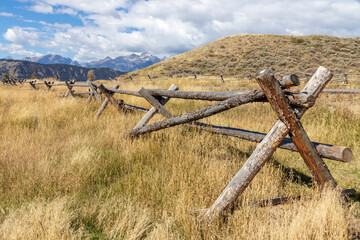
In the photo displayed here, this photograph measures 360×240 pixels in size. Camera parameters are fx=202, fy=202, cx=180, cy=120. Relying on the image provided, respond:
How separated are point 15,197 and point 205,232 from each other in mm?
2227

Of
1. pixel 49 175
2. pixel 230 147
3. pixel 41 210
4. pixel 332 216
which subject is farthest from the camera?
pixel 230 147

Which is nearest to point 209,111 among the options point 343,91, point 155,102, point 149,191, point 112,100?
point 149,191

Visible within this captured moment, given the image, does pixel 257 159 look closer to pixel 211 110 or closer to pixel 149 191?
pixel 211 110

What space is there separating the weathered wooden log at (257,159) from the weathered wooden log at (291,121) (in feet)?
0.29

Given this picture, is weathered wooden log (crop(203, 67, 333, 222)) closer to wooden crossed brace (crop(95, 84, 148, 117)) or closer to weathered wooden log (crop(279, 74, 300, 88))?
weathered wooden log (crop(279, 74, 300, 88))

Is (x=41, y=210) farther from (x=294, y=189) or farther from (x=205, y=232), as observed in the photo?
(x=294, y=189)

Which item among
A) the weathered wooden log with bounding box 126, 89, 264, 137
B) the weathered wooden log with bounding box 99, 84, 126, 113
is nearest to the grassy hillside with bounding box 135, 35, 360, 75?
the weathered wooden log with bounding box 99, 84, 126, 113

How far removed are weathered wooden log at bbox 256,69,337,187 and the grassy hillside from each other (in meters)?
33.4

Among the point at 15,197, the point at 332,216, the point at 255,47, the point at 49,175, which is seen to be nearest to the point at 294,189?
the point at 332,216

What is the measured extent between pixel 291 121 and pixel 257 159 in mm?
482

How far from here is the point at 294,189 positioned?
2.78m

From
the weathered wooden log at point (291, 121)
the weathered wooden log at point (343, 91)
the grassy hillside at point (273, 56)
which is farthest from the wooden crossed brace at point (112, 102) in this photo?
the grassy hillside at point (273, 56)

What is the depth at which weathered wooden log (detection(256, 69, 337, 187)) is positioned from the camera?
1.78 m

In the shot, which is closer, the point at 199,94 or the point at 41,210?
the point at 41,210
